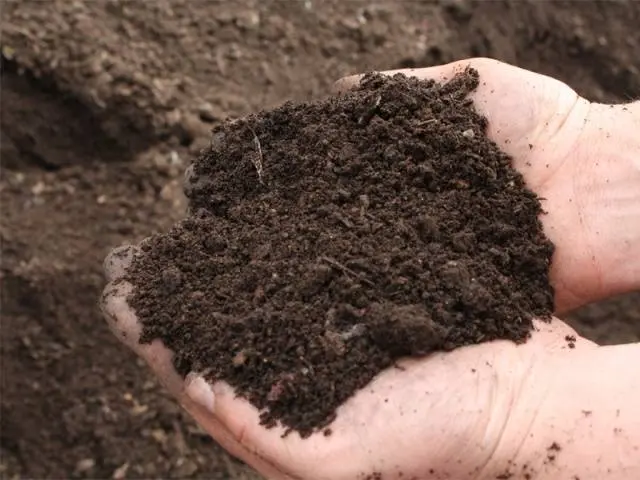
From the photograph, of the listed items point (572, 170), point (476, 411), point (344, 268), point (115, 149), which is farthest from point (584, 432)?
point (115, 149)

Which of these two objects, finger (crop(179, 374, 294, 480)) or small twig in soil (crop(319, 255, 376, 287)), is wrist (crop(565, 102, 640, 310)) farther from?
finger (crop(179, 374, 294, 480))

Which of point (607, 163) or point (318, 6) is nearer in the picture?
point (607, 163)

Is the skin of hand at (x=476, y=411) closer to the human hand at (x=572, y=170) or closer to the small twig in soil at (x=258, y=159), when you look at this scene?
the human hand at (x=572, y=170)

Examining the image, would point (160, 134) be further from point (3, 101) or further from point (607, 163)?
point (607, 163)

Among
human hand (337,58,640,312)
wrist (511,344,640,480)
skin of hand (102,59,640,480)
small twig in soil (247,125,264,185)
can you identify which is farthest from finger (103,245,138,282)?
wrist (511,344,640,480)

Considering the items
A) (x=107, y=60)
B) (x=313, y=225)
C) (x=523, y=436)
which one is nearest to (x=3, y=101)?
(x=107, y=60)

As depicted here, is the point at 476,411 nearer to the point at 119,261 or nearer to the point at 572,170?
the point at 572,170

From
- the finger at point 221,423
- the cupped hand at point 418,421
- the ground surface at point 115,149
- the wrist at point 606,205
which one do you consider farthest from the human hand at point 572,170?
the ground surface at point 115,149
